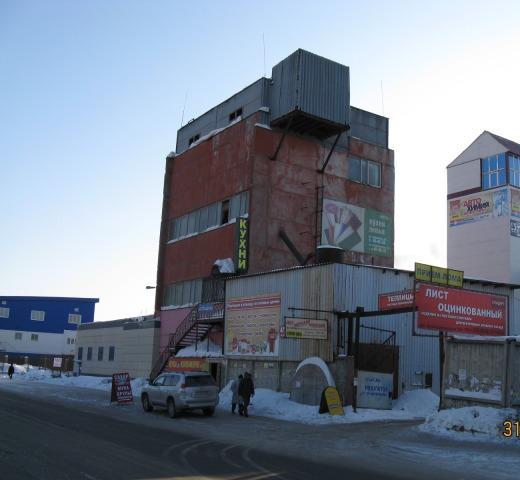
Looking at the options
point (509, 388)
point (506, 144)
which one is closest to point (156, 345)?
point (509, 388)

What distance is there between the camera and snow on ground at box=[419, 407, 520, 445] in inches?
652

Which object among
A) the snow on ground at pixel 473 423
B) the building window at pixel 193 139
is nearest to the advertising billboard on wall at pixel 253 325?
the snow on ground at pixel 473 423

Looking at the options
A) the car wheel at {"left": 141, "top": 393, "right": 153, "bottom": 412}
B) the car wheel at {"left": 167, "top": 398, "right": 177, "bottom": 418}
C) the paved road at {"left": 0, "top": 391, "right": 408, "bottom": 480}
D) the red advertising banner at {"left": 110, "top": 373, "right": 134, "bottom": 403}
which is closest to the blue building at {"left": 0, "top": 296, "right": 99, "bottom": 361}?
the red advertising banner at {"left": 110, "top": 373, "right": 134, "bottom": 403}

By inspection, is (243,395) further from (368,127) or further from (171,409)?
(368,127)

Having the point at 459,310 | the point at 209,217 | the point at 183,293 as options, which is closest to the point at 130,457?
the point at 459,310

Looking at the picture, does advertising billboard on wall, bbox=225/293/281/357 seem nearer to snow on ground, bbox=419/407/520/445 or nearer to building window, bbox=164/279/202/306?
building window, bbox=164/279/202/306

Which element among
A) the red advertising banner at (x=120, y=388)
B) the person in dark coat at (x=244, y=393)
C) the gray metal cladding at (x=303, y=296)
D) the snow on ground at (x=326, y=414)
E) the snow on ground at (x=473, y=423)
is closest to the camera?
the snow on ground at (x=473, y=423)

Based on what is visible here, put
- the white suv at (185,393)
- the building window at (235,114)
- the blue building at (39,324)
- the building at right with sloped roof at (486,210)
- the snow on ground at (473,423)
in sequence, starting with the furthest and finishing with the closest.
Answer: the blue building at (39,324) < the building at right with sloped roof at (486,210) < the building window at (235,114) < the white suv at (185,393) < the snow on ground at (473,423)

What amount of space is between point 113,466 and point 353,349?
16370 millimetres

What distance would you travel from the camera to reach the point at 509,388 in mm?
17859

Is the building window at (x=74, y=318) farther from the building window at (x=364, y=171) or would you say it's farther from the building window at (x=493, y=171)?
the building window at (x=364, y=171)

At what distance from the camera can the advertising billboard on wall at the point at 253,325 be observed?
28812mm

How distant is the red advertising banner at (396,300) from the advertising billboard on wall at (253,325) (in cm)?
622

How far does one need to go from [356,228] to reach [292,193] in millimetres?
5677
